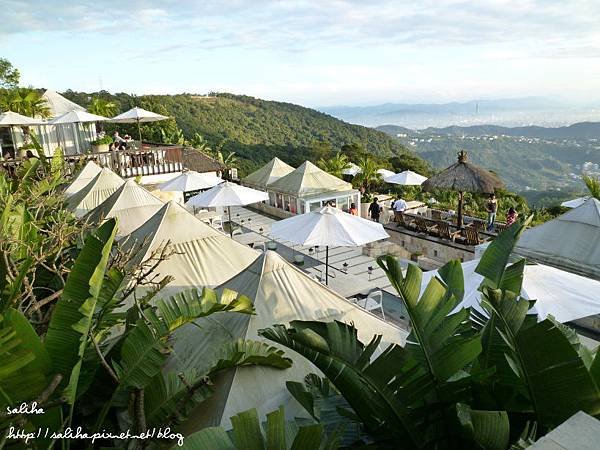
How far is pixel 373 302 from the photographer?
8172 millimetres

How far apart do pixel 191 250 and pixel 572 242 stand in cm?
696

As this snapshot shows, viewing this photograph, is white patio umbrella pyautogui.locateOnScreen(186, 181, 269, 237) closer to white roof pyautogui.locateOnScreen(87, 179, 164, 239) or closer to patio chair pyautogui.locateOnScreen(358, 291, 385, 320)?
white roof pyautogui.locateOnScreen(87, 179, 164, 239)

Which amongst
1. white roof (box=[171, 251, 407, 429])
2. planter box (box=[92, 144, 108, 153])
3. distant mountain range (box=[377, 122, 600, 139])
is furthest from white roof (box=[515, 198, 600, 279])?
distant mountain range (box=[377, 122, 600, 139])

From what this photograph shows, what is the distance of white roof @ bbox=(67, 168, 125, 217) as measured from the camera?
1216cm

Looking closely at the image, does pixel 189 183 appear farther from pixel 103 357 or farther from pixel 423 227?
pixel 103 357

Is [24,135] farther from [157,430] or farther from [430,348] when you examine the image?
[430,348]

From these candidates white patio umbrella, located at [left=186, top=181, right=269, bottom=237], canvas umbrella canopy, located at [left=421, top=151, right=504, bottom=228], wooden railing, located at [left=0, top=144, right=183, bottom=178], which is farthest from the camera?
wooden railing, located at [left=0, top=144, right=183, bottom=178]

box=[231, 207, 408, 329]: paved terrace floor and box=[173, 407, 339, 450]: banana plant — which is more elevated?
box=[173, 407, 339, 450]: banana plant

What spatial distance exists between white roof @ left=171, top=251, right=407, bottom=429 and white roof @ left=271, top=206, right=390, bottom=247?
382cm

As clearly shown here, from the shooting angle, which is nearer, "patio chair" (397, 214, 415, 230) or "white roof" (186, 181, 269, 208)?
"white roof" (186, 181, 269, 208)

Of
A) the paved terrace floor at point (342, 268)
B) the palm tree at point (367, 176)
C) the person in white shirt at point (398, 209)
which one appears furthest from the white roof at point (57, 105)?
the person in white shirt at point (398, 209)

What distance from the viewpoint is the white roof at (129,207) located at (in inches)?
404

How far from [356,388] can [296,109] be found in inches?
3009

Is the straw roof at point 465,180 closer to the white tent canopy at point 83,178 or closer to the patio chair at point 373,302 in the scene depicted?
the patio chair at point 373,302
